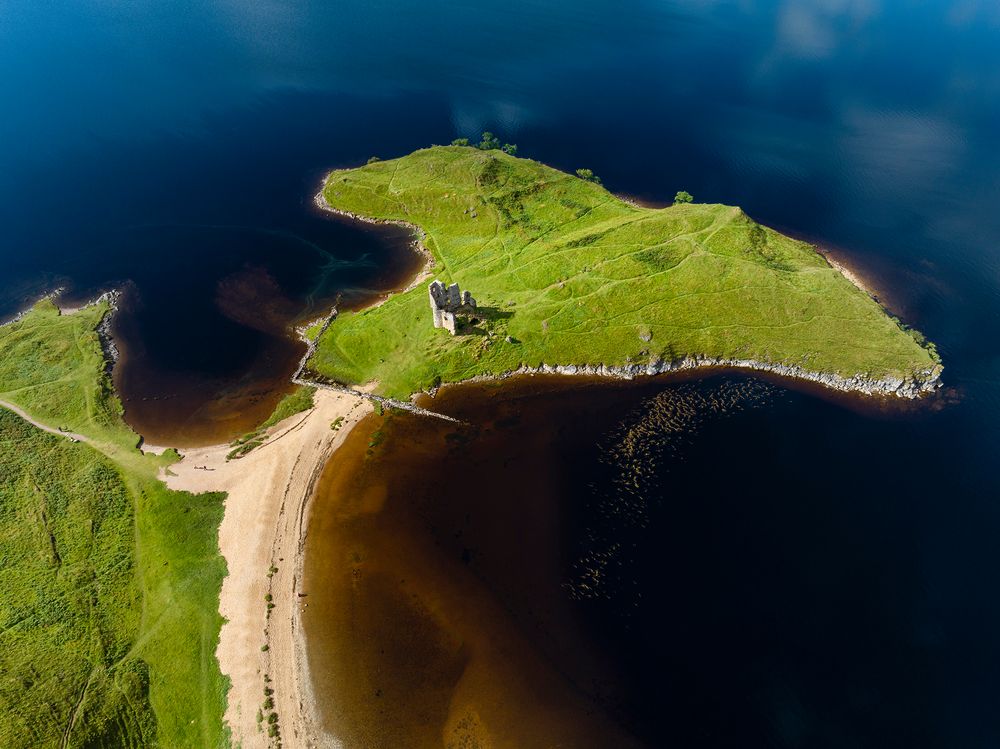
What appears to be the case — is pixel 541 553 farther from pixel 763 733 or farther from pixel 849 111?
pixel 849 111

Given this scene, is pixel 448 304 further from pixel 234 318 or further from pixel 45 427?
pixel 45 427

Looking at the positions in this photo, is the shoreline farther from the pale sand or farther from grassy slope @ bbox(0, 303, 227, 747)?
grassy slope @ bbox(0, 303, 227, 747)

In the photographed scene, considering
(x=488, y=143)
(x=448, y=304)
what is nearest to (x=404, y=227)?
(x=448, y=304)

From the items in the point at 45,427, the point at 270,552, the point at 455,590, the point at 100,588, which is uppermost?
the point at 45,427

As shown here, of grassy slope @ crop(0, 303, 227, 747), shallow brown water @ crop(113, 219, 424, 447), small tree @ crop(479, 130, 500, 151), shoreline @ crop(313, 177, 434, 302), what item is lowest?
grassy slope @ crop(0, 303, 227, 747)

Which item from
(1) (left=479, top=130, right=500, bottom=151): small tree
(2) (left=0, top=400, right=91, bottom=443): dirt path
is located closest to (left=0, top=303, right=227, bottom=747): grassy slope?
(2) (left=0, top=400, right=91, bottom=443): dirt path
